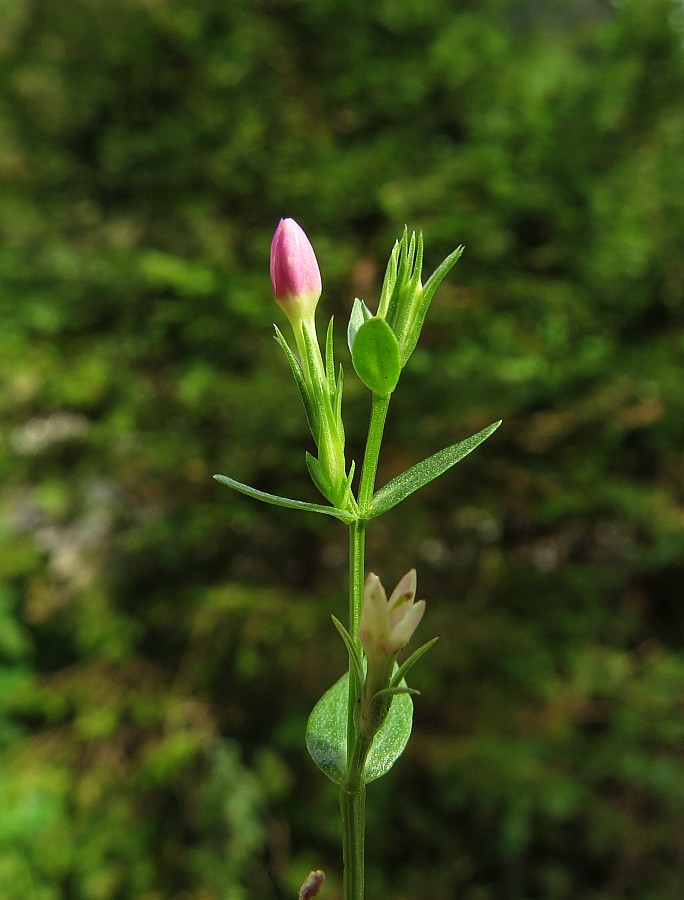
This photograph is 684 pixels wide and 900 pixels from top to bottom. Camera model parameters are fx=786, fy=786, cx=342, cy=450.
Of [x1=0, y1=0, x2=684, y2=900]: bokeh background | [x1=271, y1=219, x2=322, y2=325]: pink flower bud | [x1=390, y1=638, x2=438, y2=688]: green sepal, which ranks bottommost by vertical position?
[x1=0, y1=0, x2=684, y2=900]: bokeh background

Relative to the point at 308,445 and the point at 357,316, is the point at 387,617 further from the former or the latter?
the point at 308,445

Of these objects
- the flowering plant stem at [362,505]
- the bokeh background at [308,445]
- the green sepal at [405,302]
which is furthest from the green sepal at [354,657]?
the bokeh background at [308,445]

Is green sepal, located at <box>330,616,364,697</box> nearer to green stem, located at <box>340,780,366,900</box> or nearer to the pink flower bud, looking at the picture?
green stem, located at <box>340,780,366,900</box>

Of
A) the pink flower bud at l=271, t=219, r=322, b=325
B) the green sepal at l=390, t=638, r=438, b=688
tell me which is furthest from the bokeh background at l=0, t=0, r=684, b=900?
the green sepal at l=390, t=638, r=438, b=688

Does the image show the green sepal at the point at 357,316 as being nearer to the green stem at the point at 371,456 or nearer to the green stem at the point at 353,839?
the green stem at the point at 371,456

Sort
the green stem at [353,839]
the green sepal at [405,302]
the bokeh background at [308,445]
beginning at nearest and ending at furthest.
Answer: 1. the green stem at [353,839]
2. the green sepal at [405,302]
3. the bokeh background at [308,445]

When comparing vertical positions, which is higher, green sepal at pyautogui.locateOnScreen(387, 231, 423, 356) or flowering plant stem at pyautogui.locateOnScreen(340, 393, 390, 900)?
green sepal at pyautogui.locateOnScreen(387, 231, 423, 356)

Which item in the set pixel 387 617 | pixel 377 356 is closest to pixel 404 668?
pixel 387 617

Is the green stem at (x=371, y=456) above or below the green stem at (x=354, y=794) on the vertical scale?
above
